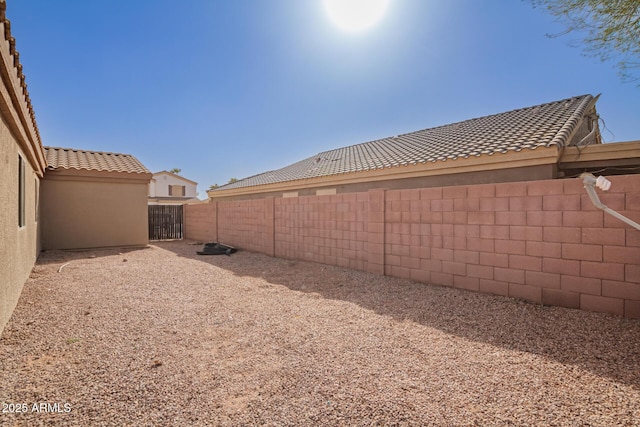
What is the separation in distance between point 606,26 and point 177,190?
46296 mm

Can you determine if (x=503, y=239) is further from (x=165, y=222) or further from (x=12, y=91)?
(x=165, y=222)

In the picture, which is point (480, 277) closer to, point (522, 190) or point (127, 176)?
point (522, 190)

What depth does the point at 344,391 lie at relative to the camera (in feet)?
9.02

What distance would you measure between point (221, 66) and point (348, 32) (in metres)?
5.31

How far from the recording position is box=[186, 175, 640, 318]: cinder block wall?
4.34 m

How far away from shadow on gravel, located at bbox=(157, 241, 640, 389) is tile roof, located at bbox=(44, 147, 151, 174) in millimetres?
10159

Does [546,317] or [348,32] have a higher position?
[348,32]

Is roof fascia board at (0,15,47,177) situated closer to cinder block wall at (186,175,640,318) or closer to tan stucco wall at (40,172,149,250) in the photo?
cinder block wall at (186,175,640,318)

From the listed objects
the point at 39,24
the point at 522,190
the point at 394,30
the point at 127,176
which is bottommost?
the point at 522,190

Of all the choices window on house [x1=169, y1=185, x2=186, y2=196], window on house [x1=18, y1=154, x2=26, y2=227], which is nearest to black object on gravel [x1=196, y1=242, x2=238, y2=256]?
window on house [x1=18, y1=154, x2=26, y2=227]

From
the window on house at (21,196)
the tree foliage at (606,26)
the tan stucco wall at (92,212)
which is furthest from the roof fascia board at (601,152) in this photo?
the tan stucco wall at (92,212)

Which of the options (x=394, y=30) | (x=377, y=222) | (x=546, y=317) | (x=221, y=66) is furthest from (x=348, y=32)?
(x=546, y=317)

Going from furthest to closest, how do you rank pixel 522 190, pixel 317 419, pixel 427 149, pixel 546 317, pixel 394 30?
pixel 427 149 < pixel 394 30 < pixel 522 190 < pixel 546 317 < pixel 317 419

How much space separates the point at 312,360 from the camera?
3383 mm
